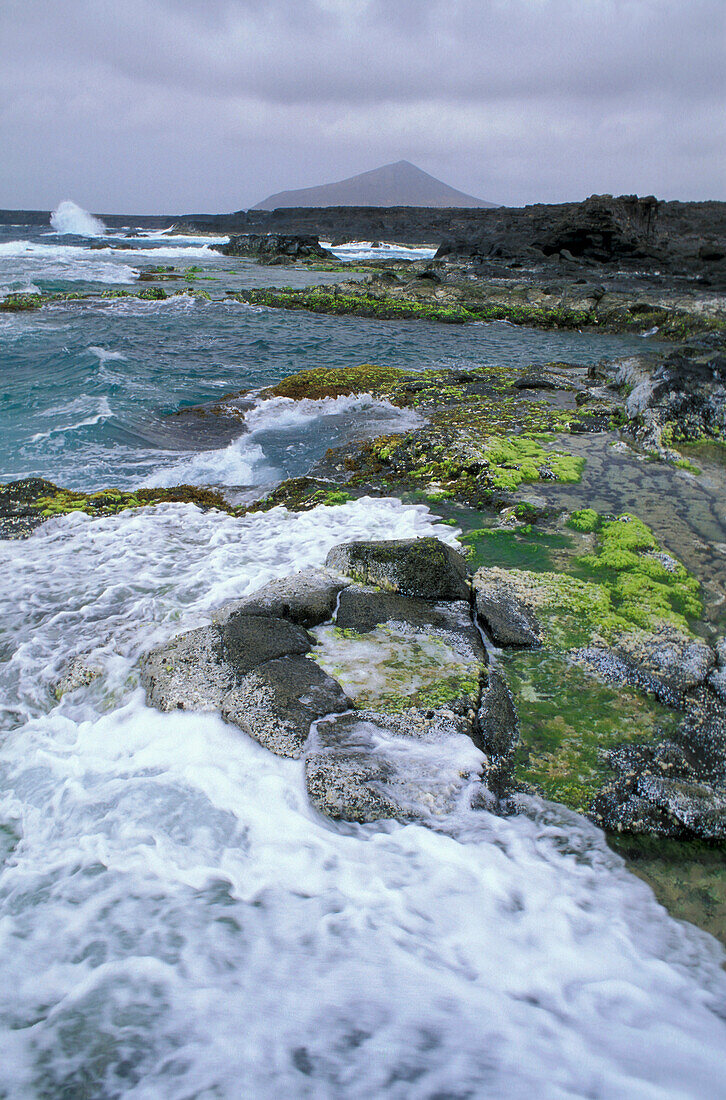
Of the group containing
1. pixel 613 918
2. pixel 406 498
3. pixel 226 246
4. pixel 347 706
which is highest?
pixel 226 246

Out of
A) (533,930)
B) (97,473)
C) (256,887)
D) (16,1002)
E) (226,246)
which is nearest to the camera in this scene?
(16,1002)

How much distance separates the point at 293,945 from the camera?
2.88m

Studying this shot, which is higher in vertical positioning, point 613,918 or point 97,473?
point 97,473

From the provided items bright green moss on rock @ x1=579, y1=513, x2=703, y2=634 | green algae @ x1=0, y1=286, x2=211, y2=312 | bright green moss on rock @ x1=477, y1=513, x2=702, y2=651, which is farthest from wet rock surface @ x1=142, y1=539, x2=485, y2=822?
green algae @ x1=0, y1=286, x2=211, y2=312

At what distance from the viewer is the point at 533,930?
117 inches

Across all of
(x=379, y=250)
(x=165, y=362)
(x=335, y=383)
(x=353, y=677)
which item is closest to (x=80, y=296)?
(x=165, y=362)

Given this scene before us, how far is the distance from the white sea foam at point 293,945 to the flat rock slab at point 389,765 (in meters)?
0.15

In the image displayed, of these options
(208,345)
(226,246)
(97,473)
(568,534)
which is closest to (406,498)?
(568,534)

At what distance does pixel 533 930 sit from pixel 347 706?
5.82 ft

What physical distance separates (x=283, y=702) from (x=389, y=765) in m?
0.92

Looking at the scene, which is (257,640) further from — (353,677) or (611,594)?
(611,594)

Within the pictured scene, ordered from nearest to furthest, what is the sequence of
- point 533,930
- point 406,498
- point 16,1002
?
point 16,1002, point 533,930, point 406,498

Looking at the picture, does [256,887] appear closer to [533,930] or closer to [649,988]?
[533,930]

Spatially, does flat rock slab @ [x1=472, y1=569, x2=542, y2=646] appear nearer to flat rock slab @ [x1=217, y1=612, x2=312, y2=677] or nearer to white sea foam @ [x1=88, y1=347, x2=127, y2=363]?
flat rock slab @ [x1=217, y1=612, x2=312, y2=677]
